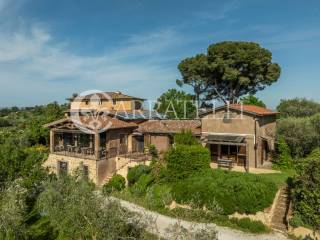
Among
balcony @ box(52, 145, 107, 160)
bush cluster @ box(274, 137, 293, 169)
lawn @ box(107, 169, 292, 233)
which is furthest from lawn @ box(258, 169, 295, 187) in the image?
balcony @ box(52, 145, 107, 160)

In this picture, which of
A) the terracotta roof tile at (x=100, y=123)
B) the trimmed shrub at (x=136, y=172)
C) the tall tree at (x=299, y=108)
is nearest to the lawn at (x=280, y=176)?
the trimmed shrub at (x=136, y=172)

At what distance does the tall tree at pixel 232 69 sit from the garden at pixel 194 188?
21.8 meters

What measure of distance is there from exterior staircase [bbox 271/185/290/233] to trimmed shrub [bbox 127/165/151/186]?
1132 centimetres

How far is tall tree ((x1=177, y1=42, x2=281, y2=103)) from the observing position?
149 feet

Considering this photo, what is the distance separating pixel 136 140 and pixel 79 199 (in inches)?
909

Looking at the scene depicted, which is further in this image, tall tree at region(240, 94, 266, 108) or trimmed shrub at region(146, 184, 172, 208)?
tall tree at region(240, 94, 266, 108)

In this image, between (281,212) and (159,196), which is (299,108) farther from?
(159,196)

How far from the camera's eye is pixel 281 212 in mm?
19906

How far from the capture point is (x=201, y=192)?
21.5 m

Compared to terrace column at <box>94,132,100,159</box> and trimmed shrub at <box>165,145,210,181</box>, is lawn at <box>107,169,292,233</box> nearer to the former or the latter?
trimmed shrub at <box>165,145,210,181</box>

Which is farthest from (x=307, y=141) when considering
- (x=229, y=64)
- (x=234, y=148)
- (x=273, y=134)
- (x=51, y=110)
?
(x=51, y=110)

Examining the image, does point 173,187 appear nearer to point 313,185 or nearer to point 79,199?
point 313,185

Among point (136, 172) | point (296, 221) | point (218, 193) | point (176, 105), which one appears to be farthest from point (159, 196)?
point (176, 105)

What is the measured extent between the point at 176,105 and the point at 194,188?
1143 inches
